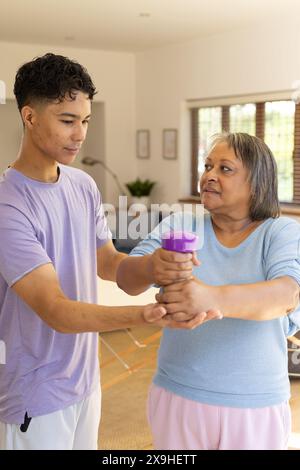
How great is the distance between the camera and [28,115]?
1.40 meters

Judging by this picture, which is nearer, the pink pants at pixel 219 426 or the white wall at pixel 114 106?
the pink pants at pixel 219 426

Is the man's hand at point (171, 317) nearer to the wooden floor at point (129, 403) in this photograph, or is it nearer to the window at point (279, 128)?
the wooden floor at point (129, 403)

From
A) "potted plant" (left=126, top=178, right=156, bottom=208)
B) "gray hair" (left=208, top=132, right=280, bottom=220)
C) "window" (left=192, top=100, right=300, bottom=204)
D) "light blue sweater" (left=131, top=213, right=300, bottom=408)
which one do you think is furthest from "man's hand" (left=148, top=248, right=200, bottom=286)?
"potted plant" (left=126, top=178, right=156, bottom=208)

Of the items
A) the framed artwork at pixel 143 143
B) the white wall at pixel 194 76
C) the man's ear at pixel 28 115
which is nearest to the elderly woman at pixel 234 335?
the man's ear at pixel 28 115

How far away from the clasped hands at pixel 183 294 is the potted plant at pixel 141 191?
22.0ft

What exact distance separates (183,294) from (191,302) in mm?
25

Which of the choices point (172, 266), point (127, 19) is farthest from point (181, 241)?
point (127, 19)

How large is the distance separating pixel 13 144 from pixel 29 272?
21.9 ft

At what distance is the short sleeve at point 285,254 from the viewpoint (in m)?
1.28

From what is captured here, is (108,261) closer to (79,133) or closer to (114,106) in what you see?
(79,133)

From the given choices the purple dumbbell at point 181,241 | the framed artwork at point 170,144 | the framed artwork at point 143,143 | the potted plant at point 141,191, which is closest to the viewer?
the purple dumbbell at point 181,241

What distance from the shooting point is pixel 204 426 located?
4.48 feet

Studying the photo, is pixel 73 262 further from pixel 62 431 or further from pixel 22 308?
pixel 62 431

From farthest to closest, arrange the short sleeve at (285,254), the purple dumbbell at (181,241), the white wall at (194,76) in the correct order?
1. the white wall at (194,76)
2. the short sleeve at (285,254)
3. the purple dumbbell at (181,241)
